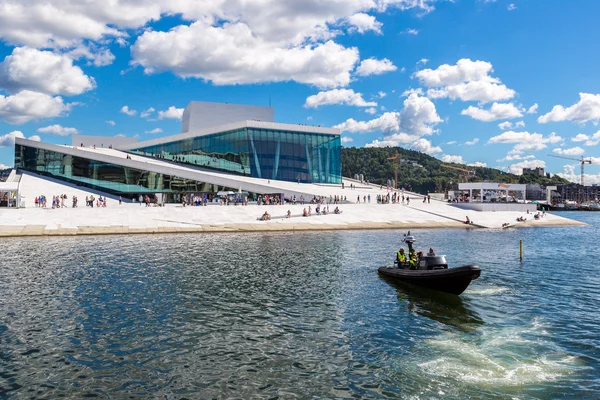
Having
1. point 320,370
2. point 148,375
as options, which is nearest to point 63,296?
point 148,375

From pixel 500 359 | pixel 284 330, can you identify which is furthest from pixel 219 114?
pixel 500 359

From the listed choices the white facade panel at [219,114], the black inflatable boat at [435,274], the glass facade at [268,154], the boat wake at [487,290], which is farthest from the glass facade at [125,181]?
the boat wake at [487,290]

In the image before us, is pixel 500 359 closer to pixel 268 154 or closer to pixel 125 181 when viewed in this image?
pixel 125 181

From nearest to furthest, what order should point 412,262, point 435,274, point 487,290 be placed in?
point 435,274
point 487,290
point 412,262

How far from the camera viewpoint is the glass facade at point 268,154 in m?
71.9

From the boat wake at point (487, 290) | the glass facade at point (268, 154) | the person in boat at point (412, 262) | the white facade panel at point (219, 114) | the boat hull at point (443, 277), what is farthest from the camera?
the white facade panel at point (219, 114)

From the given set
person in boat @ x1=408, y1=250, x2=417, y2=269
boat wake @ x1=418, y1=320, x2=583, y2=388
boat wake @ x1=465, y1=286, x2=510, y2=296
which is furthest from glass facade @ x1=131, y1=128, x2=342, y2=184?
boat wake @ x1=418, y1=320, x2=583, y2=388

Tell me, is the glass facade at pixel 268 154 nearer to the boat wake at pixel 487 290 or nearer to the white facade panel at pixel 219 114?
the white facade panel at pixel 219 114

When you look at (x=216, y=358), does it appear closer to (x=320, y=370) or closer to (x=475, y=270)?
(x=320, y=370)

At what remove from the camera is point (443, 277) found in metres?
18.6

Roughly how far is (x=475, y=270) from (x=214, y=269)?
12.0 meters

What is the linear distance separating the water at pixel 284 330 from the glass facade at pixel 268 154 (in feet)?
153

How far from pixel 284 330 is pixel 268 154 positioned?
197 feet

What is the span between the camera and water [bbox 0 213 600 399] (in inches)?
403
